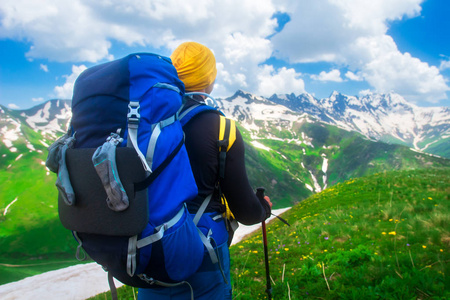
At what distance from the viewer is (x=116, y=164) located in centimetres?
210

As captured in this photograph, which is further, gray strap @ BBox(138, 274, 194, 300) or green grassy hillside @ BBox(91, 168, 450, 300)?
green grassy hillside @ BBox(91, 168, 450, 300)

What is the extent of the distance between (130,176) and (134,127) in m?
0.41

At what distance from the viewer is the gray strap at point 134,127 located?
2.08 m

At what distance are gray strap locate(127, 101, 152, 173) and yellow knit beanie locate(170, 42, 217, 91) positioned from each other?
0.84 m

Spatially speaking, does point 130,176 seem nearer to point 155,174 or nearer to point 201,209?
point 155,174

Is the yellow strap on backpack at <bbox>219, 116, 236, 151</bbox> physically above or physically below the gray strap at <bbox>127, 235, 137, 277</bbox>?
above

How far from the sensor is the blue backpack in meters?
2.10

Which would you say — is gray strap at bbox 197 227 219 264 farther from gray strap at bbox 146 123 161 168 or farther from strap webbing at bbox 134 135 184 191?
gray strap at bbox 146 123 161 168

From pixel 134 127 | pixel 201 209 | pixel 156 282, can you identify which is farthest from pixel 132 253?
pixel 134 127

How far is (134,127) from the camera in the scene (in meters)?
2.20

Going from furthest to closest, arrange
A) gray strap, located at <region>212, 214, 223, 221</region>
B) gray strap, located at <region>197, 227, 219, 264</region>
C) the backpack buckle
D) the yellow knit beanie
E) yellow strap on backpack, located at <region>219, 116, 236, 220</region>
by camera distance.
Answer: the yellow knit beanie, gray strap, located at <region>212, 214, 223, 221</region>, yellow strap on backpack, located at <region>219, 116, 236, 220</region>, gray strap, located at <region>197, 227, 219, 264</region>, the backpack buckle

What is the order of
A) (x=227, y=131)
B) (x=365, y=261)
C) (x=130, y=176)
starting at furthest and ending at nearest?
(x=365, y=261) → (x=227, y=131) → (x=130, y=176)

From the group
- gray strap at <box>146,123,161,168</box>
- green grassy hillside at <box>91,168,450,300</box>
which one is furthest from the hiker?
green grassy hillside at <box>91,168,450,300</box>

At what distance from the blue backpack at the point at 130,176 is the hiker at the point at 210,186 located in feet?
0.95
